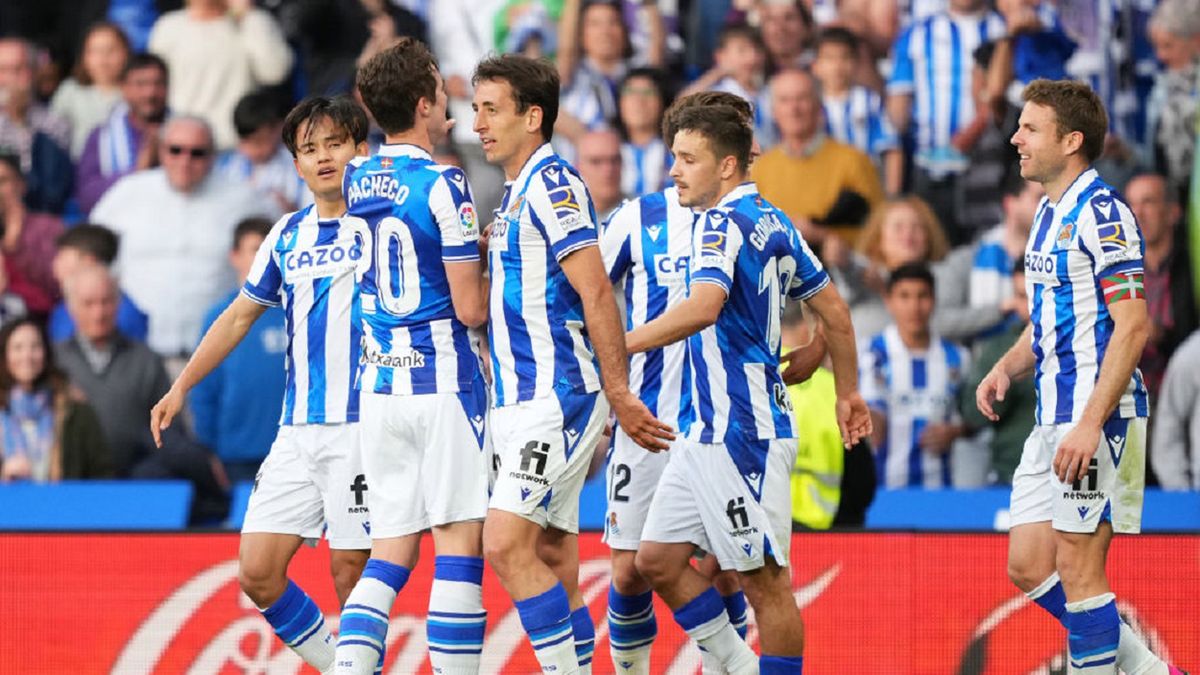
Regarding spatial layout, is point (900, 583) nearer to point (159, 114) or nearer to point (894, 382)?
point (894, 382)

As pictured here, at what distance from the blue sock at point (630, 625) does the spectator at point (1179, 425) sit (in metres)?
4.25

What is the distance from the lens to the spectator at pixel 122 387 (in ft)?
36.1

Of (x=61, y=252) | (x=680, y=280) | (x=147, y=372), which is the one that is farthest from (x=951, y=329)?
(x=61, y=252)

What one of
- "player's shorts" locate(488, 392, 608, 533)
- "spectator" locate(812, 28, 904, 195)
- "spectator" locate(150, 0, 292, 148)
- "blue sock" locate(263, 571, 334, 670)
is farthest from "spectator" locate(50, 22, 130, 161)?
"player's shorts" locate(488, 392, 608, 533)

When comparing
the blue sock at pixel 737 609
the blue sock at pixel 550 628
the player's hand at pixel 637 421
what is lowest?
the blue sock at pixel 737 609

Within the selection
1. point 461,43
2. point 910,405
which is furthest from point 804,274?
point 461,43

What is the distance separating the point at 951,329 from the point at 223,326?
5.12 meters

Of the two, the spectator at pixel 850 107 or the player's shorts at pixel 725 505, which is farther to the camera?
the spectator at pixel 850 107

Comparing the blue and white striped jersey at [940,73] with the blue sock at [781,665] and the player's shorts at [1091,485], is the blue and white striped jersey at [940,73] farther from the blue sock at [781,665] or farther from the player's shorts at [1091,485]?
the blue sock at [781,665]

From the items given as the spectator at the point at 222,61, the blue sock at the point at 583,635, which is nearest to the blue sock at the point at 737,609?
the blue sock at the point at 583,635

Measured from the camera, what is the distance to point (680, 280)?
7.57 m

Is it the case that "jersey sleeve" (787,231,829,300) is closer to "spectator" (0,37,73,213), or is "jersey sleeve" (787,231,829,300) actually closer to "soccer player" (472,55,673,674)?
"soccer player" (472,55,673,674)

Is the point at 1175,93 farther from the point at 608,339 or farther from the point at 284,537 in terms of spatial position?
the point at 284,537

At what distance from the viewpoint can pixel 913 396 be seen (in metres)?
10.8
